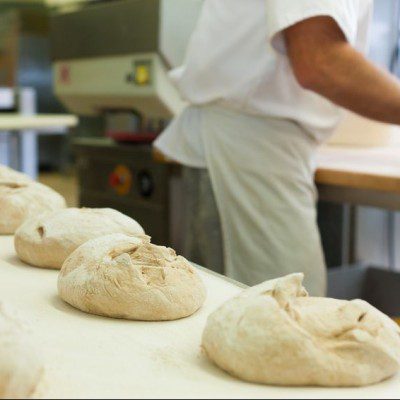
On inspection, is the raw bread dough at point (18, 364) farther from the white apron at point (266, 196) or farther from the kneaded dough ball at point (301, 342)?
the white apron at point (266, 196)

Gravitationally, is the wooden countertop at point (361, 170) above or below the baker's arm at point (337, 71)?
below

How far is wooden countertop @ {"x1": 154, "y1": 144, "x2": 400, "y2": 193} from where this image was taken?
67.8 inches

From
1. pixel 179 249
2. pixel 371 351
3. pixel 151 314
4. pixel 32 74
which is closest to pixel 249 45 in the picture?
pixel 179 249

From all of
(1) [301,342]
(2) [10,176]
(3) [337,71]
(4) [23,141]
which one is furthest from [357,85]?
(4) [23,141]

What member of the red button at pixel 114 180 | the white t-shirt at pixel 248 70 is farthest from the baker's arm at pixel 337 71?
the red button at pixel 114 180

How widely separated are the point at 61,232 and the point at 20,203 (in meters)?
0.24

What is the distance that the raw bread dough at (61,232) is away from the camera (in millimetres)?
1033

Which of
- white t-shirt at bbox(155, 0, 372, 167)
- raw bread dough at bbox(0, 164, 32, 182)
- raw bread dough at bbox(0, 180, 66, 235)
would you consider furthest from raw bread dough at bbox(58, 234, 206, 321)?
white t-shirt at bbox(155, 0, 372, 167)

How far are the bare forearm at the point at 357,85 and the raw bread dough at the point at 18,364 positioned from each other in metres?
1.13

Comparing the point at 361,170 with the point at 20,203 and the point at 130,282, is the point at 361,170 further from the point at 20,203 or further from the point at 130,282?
the point at 130,282

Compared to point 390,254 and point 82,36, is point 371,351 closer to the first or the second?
point 390,254

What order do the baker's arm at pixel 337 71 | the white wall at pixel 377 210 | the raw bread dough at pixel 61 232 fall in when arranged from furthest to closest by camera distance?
the white wall at pixel 377 210 < the baker's arm at pixel 337 71 < the raw bread dough at pixel 61 232

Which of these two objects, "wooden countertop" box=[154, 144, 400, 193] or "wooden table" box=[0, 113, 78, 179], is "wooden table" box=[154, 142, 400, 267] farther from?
"wooden table" box=[0, 113, 78, 179]

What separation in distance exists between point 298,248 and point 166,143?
22.4 inches
